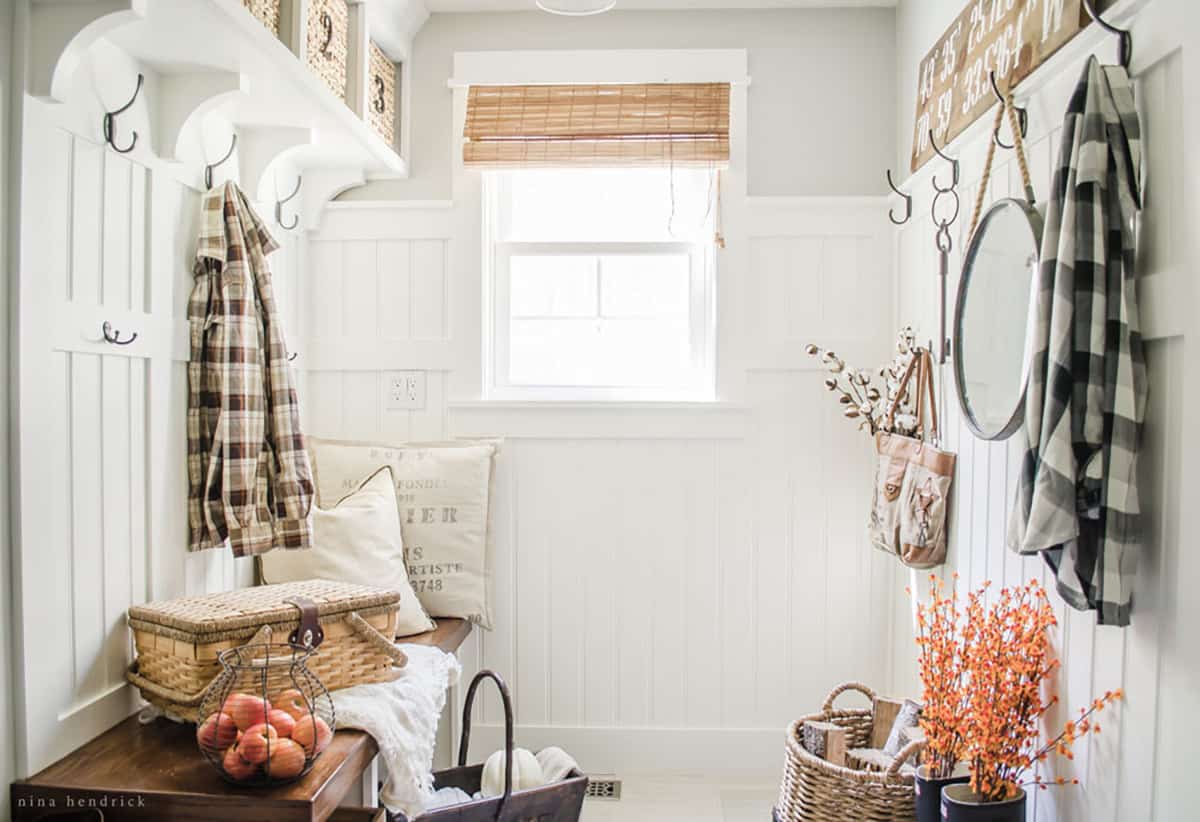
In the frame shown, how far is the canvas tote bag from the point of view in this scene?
2.31m

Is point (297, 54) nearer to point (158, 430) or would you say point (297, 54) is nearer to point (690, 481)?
point (158, 430)

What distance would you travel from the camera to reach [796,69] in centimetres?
291

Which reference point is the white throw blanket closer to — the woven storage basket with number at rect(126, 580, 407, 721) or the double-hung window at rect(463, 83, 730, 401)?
the woven storage basket with number at rect(126, 580, 407, 721)

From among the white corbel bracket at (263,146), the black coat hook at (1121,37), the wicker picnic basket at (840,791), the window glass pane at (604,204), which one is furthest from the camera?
the window glass pane at (604,204)

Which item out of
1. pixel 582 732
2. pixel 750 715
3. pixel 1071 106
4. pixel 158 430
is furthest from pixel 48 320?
pixel 750 715

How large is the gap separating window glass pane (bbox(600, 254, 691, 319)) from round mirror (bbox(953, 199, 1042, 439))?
1.06 metres

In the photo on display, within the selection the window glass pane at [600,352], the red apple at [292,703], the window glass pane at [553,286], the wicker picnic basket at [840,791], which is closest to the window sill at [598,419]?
the window glass pane at [600,352]

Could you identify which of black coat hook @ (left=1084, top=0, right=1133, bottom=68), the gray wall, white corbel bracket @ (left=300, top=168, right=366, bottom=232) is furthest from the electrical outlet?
black coat hook @ (left=1084, top=0, right=1133, bottom=68)

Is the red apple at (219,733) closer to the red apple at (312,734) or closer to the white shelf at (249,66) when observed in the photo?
the red apple at (312,734)

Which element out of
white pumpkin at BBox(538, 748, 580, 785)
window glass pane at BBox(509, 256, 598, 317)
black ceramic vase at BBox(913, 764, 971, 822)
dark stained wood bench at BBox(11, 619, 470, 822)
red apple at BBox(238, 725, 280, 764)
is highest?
window glass pane at BBox(509, 256, 598, 317)

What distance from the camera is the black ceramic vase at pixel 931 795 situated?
70.7 inches

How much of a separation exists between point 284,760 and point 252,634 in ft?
1.07

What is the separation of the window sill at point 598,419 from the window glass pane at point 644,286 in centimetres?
31

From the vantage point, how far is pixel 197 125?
2.14m
